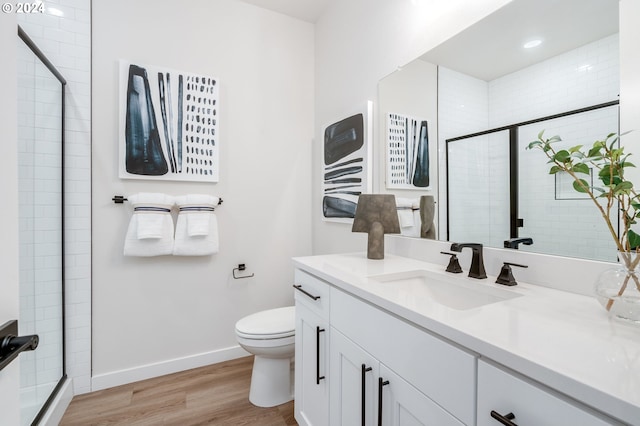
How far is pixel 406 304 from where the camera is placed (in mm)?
803

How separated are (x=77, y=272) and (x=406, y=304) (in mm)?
2033

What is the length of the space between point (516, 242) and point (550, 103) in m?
0.49

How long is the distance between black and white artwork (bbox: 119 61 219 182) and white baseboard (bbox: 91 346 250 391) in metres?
1.29

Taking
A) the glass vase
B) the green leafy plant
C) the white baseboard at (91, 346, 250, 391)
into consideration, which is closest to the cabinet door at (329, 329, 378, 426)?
the glass vase

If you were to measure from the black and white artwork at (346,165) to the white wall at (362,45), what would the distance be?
8cm

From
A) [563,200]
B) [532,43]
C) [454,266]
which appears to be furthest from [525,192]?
[532,43]

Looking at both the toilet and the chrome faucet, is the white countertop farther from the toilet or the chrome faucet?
the toilet

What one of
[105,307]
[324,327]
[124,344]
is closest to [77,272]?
[105,307]

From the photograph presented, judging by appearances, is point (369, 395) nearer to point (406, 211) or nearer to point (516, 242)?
point (516, 242)

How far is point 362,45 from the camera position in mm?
1920

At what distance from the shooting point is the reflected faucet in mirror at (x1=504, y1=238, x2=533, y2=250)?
40.8 inches

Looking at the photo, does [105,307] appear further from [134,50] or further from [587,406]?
[587,406]

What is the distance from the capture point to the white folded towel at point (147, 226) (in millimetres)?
1850

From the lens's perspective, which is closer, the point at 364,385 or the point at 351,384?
the point at 364,385
